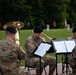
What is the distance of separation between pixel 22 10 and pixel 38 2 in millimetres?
4240

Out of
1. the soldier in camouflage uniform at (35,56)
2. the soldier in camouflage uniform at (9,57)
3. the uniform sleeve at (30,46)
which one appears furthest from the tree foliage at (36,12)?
the soldier in camouflage uniform at (9,57)

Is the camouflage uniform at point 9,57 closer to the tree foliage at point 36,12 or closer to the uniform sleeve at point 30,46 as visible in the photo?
the uniform sleeve at point 30,46

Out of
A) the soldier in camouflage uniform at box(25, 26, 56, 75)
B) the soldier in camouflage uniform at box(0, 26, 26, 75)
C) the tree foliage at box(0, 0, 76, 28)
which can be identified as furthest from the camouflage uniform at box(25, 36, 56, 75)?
the tree foliage at box(0, 0, 76, 28)

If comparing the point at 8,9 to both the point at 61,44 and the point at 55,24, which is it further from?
the point at 61,44

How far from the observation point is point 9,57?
21.3 ft

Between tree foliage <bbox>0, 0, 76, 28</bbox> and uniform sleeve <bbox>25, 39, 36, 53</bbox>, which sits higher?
tree foliage <bbox>0, 0, 76, 28</bbox>

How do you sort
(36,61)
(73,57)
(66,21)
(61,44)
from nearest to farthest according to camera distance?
(73,57)
(61,44)
(36,61)
(66,21)

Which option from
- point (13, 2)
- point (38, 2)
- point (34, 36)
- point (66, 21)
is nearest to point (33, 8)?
point (38, 2)

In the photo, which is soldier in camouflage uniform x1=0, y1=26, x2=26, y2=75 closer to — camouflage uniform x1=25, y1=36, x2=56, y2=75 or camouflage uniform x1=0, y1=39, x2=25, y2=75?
camouflage uniform x1=0, y1=39, x2=25, y2=75

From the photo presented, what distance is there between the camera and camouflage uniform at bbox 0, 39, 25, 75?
21.4 ft

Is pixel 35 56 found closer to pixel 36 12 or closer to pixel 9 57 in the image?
pixel 9 57

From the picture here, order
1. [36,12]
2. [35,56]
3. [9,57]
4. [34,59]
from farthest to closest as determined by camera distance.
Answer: [36,12], [35,56], [34,59], [9,57]

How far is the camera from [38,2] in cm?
5784

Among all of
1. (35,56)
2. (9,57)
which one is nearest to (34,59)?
(35,56)
